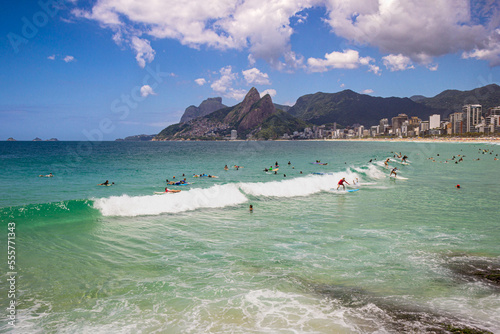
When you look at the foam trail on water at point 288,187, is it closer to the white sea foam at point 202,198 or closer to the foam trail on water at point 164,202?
the white sea foam at point 202,198

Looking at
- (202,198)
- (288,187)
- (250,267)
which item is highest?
(202,198)

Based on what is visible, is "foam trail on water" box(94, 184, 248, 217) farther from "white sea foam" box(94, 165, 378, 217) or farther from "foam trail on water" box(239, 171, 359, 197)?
"foam trail on water" box(239, 171, 359, 197)

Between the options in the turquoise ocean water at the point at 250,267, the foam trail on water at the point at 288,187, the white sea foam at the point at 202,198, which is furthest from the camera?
the foam trail on water at the point at 288,187

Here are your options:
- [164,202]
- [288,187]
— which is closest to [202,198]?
[164,202]

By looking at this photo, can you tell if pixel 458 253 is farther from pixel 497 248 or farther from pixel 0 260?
pixel 0 260

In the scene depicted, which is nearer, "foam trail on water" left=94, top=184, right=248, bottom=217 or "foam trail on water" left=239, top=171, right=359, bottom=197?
"foam trail on water" left=94, top=184, right=248, bottom=217

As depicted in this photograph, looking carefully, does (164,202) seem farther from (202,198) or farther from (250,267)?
(250,267)

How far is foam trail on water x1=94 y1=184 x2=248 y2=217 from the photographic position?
21750 mm

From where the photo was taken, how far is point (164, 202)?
2347 centimetres

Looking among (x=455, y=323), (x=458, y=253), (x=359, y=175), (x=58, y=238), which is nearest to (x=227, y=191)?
(x=58, y=238)

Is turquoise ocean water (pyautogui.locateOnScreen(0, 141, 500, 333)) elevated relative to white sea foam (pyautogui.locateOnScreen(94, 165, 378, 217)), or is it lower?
lower

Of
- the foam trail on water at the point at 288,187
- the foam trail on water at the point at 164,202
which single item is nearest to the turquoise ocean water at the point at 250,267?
the foam trail on water at the point at 164,202

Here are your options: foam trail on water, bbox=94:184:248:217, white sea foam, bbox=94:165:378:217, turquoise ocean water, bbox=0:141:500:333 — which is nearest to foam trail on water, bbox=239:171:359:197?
white sea foam, bbox=94:165:378:217

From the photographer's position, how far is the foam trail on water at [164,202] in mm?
21750
